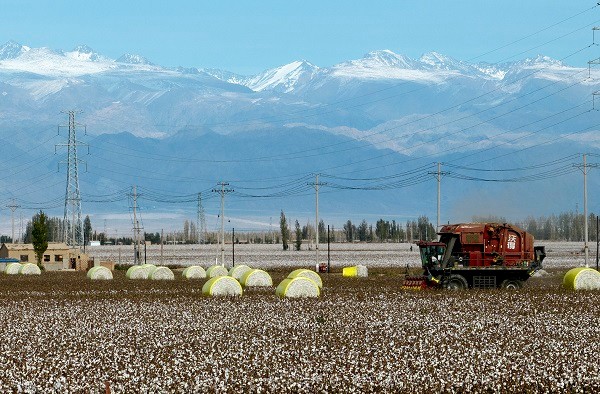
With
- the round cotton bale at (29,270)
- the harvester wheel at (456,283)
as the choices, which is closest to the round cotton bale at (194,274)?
the round cotton bale at (29,270)

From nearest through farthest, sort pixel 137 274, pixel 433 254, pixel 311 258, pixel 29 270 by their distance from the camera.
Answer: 1. pixel 433 254
2. pixel 137 274
3. pixel 29 270
4. pixel 311 258

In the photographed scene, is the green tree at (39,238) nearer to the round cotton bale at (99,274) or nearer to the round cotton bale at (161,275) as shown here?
the round cotton bale at (99,274)

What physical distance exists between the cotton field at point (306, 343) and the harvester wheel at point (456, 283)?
456 centimetres

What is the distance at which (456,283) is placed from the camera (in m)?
50.2

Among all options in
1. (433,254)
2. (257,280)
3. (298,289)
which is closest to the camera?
(298,289)

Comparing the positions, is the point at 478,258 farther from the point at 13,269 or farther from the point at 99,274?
the point at 13,269

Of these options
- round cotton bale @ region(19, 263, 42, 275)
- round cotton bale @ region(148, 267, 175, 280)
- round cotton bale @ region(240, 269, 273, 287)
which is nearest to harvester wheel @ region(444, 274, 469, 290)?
round cotton bale @ region(240, 269, 273, 287)

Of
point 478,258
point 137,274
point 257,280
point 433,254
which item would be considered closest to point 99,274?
point 137,274

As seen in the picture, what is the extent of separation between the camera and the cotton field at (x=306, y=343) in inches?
874

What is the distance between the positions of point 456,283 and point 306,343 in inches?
913

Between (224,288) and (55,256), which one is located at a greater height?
(55,256)

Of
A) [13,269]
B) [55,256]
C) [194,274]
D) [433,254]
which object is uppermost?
[433,254]

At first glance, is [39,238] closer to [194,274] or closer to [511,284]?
[194,274]

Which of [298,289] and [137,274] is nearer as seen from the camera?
[298,289]
